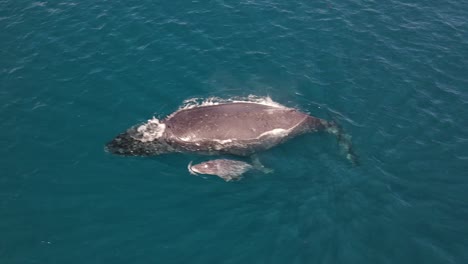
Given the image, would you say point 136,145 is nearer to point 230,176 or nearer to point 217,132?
point 217,132

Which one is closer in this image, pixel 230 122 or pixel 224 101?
pixel 230 122

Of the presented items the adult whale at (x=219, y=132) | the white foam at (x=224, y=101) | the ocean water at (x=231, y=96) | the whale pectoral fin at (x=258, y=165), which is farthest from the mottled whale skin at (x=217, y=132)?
Result: the white foam at (x=224, y=101)

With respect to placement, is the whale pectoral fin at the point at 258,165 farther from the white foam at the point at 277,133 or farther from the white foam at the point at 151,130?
the white foam at the point at 151,130

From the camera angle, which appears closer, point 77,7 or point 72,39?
point 72,39

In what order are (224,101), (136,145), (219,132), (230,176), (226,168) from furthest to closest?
(224,101) → (136,145) → (219,132) → (226,168) → (230,176)

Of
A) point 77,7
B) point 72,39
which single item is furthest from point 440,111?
point 77,7

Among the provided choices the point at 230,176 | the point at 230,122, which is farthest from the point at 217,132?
the point at 230,176

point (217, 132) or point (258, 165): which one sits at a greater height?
point (217, 132)

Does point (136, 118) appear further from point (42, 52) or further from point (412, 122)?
point (412, 122)
